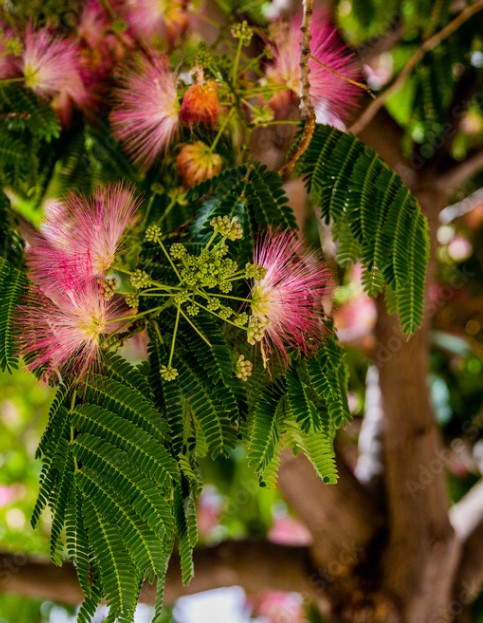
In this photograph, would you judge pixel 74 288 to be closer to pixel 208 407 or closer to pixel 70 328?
pixel 70 328

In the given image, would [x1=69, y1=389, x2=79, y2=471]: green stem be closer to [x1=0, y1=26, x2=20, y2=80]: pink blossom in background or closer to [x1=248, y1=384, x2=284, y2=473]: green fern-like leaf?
[x1=248, y1=384, x2=284, y2=473]: green fern-like leaf

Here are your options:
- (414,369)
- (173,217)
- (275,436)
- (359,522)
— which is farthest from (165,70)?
(359,522)

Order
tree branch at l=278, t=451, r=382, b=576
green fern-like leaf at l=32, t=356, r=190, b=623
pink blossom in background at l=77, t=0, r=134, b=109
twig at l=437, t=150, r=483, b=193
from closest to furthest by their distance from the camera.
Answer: green fern-like leaf at l=32, t=356, r=190, b=623
pink blossom in background at l=77, t=0, r=134, b=109
tree branch at l=278, t=451, r=382, b=576
twig at l=437, t=150, r=483, b=193

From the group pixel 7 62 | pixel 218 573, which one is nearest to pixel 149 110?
pixel 7 62

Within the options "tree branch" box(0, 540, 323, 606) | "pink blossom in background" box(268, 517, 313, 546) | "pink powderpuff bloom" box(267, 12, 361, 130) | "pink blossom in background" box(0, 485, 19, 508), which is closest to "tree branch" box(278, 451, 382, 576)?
"tree branch" box(0, 540, 323, 606)

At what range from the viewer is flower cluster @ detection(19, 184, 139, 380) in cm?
129

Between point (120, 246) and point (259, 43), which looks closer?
point (120, 246)

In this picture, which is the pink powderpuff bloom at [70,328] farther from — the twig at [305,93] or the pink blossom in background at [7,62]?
the pink blossom in background at [7,62]

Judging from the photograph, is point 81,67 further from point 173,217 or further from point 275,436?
point 275,436

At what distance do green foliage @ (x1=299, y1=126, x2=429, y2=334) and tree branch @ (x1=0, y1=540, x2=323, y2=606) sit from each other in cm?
154

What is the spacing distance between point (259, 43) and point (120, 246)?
80 centimetres

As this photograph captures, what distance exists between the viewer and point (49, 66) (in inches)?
74.0

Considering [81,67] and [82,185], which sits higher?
[81,67]

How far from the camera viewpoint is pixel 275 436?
1265mm
